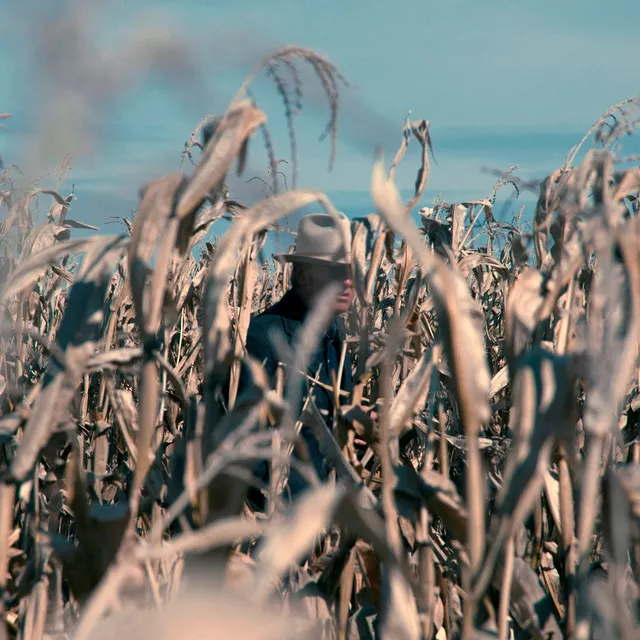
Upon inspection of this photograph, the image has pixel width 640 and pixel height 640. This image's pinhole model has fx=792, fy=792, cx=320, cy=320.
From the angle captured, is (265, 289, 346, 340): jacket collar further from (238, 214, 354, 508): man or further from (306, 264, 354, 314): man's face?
(306, 264, 354, 314): man's face

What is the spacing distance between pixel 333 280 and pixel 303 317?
0.80ft

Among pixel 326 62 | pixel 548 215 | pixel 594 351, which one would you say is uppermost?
pixel 326 62

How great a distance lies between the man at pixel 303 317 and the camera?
7.33 ft

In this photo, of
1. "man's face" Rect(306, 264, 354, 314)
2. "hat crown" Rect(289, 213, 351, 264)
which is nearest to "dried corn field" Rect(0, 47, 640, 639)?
"hat crown" Rect(289, 213, 351, 264)

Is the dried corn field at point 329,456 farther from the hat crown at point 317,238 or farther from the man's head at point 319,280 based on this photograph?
the man's head at point 319,280

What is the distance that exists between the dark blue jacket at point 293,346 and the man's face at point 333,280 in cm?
11

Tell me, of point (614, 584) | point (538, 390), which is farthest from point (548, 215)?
point (614, 584)

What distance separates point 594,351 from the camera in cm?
81

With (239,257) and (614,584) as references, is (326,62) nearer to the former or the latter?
(614,584)

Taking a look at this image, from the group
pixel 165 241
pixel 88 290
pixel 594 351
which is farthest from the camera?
pixel 88 290

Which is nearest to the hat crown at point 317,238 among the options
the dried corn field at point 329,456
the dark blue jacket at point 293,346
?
the dark blue jacket at point 293,346

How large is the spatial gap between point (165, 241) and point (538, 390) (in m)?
0.51

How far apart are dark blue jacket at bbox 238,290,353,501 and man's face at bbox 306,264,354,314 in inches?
4.5

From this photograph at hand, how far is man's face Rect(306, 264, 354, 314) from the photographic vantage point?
2.27 m
